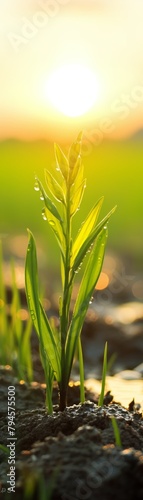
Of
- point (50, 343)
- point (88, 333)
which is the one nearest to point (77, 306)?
point (50, 343)

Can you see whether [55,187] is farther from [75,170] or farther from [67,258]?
[67,258]

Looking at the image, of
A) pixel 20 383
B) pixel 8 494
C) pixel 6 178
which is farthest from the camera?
pixel 6 178

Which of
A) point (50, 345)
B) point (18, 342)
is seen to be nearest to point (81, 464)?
point (50, 345)

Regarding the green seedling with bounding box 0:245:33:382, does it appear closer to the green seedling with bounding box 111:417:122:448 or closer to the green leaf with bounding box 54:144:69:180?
the green leaf with bounding box 54:144:69:180

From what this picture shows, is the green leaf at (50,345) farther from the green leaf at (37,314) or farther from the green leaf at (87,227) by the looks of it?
the green leaf at (87,227)

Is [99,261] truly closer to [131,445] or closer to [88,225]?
[88,225]

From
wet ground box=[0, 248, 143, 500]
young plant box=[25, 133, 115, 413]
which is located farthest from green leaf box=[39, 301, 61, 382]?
wet ground box=[0, 248, 143, 500]

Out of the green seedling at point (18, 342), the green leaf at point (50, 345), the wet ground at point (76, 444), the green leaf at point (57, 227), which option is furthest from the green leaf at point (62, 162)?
the green seedling at point (18, 342)
